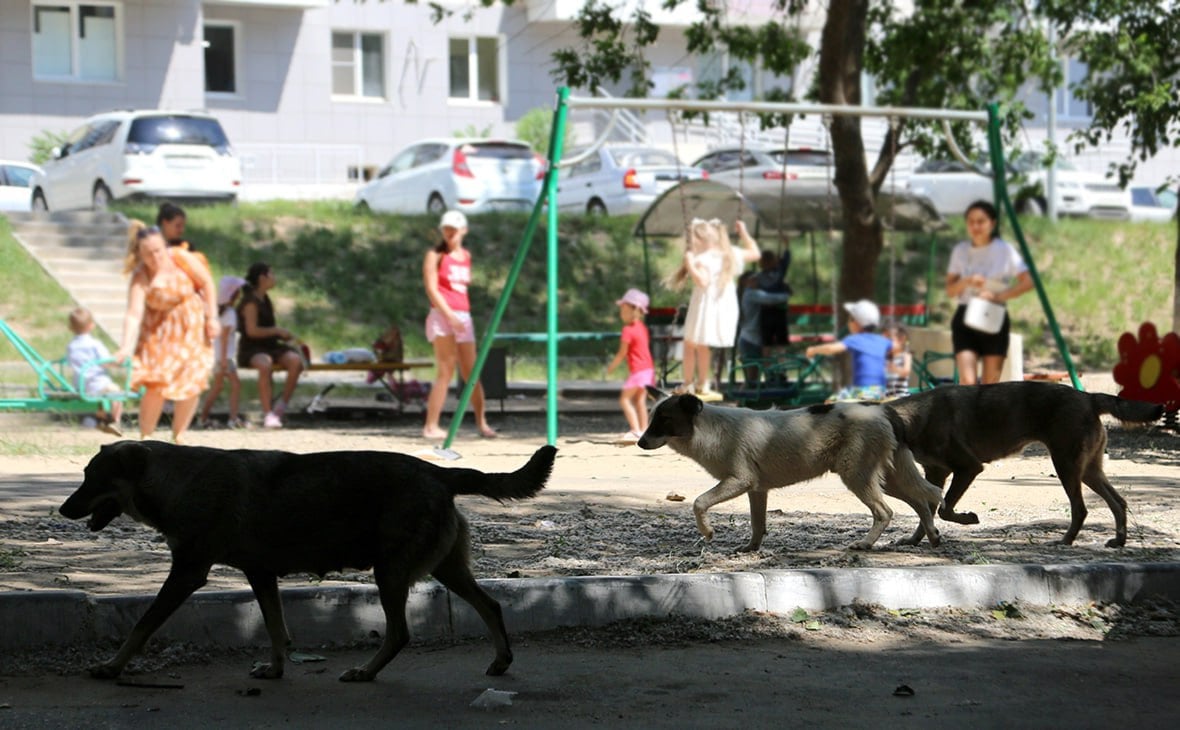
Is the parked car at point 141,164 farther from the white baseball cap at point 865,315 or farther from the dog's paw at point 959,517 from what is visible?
the dog's paw at point 959,517

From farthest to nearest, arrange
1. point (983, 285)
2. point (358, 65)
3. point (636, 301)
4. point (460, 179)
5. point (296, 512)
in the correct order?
point (358, 65), point (460, 179), point (636, 301), point (983, 285), point (296, 512)

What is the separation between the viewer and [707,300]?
50.9 ft

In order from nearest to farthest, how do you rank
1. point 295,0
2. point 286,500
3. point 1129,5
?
point 286,500, point 1129,5, point 295,0

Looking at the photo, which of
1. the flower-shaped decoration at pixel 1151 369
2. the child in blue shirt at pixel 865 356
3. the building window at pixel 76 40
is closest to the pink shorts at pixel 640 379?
the child in blue shirt at pixel 865 356

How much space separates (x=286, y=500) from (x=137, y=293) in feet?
23.3

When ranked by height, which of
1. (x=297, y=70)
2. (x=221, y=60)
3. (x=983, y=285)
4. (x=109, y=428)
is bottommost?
(x=109, y=428)

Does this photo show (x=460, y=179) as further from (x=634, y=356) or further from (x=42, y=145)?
(x=634, y=356)

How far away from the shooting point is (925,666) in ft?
20.5

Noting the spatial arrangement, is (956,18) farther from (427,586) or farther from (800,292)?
(427,586)

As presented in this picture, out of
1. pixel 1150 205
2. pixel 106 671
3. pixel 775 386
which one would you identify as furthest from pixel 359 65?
pixel 106 671

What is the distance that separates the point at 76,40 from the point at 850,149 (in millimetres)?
22136

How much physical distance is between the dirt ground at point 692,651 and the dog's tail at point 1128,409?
2.12 ft

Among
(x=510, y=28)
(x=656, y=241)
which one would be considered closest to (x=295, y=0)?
(x=510, y=28)

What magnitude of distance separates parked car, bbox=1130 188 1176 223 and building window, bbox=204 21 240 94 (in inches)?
801
